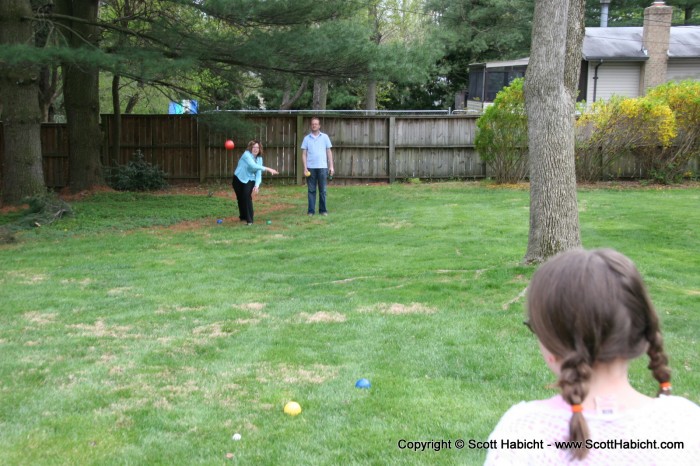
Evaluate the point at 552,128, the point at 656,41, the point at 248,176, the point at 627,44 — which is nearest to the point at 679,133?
the point at 656,41

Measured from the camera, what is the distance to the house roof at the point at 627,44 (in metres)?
24.8

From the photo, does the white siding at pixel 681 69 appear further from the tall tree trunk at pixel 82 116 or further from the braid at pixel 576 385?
the braid at pixel 576 385

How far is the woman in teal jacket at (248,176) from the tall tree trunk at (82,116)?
544 cm

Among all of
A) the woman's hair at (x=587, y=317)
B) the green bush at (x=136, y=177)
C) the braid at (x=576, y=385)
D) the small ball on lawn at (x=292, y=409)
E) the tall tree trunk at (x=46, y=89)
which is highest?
the tall tree trunk at (x=46, y=89)

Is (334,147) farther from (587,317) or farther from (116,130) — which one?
(587,317)

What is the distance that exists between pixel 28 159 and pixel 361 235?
7052 millimetres

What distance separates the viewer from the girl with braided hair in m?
1.52

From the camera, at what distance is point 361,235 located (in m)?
11.0

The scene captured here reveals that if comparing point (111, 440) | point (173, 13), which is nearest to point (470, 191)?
point (173, 13)

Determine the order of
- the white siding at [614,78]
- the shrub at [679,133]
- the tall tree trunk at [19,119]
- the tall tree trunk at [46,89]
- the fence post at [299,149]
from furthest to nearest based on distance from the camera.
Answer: the white siding at [614,78] < the tall tree trunk at [46,89] < the fence post at [299,149] < the shrub at [679,133] < the tall tree trunk at [19,119]

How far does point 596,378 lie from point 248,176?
11.3m

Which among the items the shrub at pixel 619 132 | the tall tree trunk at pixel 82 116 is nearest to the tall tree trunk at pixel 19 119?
the tall tree trunk at pixel 82 116

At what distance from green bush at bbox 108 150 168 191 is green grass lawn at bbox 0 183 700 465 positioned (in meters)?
5.91

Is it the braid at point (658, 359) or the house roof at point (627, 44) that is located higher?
the house roof at point (627, 44)
